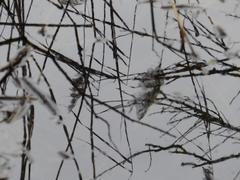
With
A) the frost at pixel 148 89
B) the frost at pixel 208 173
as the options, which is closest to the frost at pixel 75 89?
the frost at pixel 148 89

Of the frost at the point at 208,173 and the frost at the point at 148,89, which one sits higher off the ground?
the frost at the point at 148,89

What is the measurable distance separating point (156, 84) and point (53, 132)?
12.9 inches

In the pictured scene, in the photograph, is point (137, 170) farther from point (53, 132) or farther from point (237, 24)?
point (237, 24)

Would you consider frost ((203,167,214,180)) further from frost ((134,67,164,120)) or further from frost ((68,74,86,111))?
frost ((68,74,86,111))

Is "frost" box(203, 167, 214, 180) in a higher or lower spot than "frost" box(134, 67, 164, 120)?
lower

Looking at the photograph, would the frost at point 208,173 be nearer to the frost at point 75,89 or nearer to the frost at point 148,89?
the frost at point 148,89

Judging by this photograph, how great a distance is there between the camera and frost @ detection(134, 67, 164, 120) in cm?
108

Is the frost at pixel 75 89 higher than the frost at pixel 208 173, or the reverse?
the frost at pixel 75 89

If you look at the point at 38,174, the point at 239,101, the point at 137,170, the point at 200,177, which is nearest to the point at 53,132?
the point at 38,174

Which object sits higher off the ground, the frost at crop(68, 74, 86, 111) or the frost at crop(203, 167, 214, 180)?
the frost at crop(68, 74, 86, 111)

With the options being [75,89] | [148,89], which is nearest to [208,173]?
[148,89]

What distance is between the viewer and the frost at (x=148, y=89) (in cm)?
108

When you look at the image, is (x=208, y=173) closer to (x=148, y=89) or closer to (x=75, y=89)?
(x=148, y=89)

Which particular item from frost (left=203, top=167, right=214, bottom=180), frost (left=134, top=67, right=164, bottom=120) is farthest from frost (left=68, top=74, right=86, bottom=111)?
frost (left=203, top=167, right=214, bottom=180)
